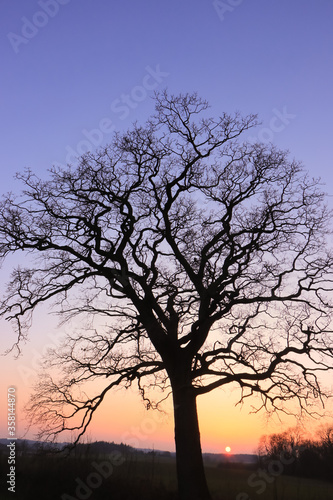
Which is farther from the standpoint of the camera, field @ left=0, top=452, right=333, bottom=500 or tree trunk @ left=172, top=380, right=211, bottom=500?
field @ left=0, top=452, right=333, bottom=500

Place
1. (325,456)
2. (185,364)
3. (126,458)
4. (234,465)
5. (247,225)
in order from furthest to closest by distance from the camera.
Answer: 1. (234,465)
2. (325,456)
3. (126,458)
4. (247,225)
5. (185,364)

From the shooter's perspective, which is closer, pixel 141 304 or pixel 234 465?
pixel 141 304

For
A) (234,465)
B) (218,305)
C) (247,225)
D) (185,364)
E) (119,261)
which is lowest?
(234,465)

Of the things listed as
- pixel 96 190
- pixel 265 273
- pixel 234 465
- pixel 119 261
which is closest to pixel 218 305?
pixel 265 273

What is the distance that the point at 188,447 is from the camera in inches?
556

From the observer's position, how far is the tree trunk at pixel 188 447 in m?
13.7

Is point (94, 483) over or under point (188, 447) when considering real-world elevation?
under

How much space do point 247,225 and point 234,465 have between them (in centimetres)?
3179

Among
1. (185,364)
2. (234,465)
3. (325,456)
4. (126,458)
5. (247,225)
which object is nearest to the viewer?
(185,364)

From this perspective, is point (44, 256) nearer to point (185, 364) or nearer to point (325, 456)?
point (185, 364)

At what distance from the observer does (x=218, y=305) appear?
15578 millimetres

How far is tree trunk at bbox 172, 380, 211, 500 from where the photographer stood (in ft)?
45.0

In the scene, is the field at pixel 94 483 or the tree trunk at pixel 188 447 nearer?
the tree trunk at pixel 188 447

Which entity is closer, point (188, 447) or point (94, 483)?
point (188, 447)
